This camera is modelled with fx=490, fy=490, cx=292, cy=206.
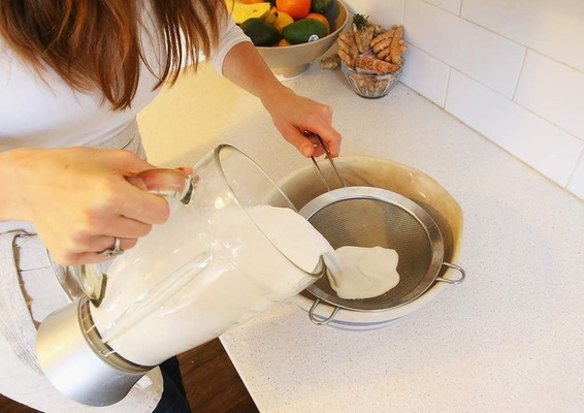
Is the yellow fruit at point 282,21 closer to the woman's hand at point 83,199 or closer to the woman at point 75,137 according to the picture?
the woman at point 75,137

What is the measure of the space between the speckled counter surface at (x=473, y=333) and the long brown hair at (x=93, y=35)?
0.34 metres

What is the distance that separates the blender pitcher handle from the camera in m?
0.40

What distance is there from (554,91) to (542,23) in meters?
0.10

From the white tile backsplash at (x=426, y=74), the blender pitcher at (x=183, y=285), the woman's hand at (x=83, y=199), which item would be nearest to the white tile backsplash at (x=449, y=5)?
the white tile backsplash at (x=426, y=74)

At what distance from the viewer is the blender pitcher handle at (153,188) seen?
1.30ft

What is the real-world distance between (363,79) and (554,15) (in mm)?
382

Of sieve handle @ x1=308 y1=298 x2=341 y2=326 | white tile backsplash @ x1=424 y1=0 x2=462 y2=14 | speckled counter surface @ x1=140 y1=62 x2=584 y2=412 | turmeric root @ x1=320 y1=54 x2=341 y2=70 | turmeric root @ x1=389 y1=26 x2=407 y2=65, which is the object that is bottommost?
speckled counter surface @ x1=140 y1=62 x2=584 y2=412

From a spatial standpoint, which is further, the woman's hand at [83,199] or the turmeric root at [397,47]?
the turmeric root at [397,47]

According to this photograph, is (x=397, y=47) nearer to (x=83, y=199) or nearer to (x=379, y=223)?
(x=379, y=223)

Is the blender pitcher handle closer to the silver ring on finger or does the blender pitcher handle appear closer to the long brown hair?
the silver ring on finger

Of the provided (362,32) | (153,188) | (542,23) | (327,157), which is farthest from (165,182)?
(362,32)

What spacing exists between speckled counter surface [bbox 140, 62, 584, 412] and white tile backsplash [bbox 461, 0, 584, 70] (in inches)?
8.3

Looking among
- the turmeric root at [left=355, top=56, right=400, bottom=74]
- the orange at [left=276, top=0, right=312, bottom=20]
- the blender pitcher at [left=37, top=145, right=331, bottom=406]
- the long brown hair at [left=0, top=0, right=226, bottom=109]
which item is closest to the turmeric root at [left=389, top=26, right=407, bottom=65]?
the turmeric root at [left=355, top=56, right=400, bottom=74]

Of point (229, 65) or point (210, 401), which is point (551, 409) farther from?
point (210, 401)
